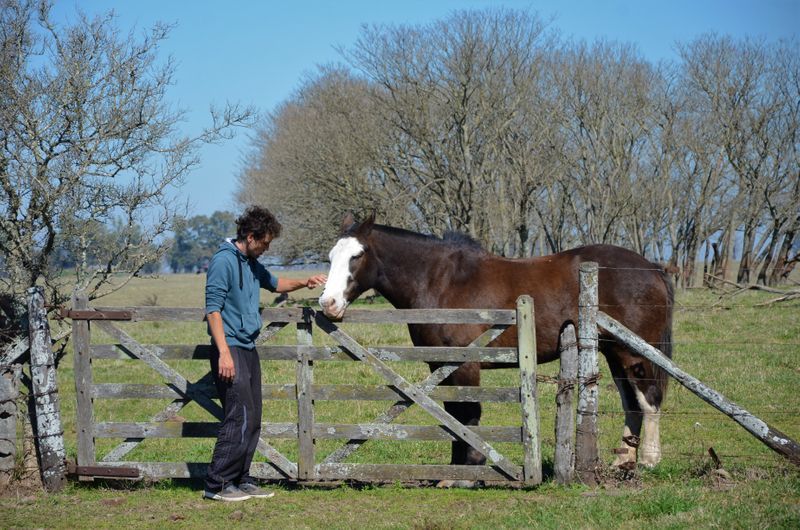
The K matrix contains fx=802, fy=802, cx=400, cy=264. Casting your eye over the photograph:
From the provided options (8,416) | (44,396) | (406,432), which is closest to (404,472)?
(406,432)

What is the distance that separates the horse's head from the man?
27.9 inches

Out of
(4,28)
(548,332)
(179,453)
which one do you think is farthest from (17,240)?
(548,332)

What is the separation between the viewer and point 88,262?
8875 millimetres

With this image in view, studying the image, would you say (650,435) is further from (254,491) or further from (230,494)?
(230,494)

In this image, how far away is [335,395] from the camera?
7031 millimetres

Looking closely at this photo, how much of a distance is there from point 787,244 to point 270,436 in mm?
39041

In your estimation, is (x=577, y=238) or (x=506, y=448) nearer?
(x=506, y=448)

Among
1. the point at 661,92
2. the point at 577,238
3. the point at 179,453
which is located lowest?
the point at 179,453

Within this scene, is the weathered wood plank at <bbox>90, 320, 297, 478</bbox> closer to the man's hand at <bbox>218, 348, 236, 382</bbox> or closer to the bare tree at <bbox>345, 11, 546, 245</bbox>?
the man's hand at <bbox>218, 348, 236, 382</bbox>

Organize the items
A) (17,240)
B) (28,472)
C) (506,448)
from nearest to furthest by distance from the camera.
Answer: (28,472) < (17,240) < (506,448)

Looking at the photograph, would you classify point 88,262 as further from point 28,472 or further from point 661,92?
point 661,92

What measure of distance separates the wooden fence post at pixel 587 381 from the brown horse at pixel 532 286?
103 centimetres

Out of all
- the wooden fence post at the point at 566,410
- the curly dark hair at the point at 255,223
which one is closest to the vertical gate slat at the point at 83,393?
the curly dark hair at the point at 255,223

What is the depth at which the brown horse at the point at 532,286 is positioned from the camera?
25.9 ft
